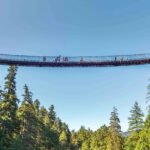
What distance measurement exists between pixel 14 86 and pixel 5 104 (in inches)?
165

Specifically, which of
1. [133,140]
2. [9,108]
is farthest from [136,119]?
[9,108]

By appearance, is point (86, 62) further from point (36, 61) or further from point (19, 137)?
point (19, 137)

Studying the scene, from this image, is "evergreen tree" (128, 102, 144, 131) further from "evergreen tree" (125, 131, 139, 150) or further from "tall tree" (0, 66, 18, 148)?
"tall tree" (0, 66, 18, 148)

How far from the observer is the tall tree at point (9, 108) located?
6019 centimetres

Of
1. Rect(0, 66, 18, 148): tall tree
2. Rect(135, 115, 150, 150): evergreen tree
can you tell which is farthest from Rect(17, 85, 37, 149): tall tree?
Rect(135, 115, 150, 150): evergreen tree

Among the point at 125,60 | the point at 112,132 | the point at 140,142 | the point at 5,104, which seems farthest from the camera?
the point at 112,132

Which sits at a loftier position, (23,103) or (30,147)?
(23,103)

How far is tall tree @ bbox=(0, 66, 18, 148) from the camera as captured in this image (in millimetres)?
60188

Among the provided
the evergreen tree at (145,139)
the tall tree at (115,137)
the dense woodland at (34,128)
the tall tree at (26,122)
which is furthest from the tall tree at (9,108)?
the tall tree at (115,137)

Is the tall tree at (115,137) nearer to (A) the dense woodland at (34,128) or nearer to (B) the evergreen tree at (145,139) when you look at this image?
(A) the dense woodland at (34,128)

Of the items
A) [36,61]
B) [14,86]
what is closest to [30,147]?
[14,86]

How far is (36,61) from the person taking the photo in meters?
43.8

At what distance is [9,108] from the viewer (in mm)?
63125

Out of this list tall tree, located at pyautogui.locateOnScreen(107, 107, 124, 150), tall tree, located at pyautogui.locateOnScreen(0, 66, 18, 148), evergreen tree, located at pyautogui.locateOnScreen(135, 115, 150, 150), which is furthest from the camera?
tall tree, located at pyautogui.locateOnScreen(107, 107, 124, 150)
